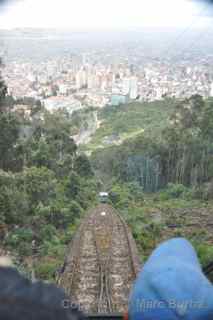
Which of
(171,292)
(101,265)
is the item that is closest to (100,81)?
(101,265)

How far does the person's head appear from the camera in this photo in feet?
2.50

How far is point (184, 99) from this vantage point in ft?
8.36

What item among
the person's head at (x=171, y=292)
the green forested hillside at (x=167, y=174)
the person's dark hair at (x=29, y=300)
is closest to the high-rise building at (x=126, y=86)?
the green forested hillside at (x=167, y=174)

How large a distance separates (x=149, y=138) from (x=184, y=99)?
1.52ft

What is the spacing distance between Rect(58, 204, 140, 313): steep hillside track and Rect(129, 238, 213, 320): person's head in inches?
23.3

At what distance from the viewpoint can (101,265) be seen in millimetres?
1916

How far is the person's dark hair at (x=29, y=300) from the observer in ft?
1.49

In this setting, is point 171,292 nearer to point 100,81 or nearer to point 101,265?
point 101,265

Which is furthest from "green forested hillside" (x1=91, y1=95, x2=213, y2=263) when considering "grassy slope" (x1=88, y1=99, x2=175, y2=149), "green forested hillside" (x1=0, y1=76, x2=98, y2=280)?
"green forested hillside" (x1=0, y1=76, x2=98, y2=280)

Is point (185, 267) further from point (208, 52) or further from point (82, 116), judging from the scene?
point (82, 116)

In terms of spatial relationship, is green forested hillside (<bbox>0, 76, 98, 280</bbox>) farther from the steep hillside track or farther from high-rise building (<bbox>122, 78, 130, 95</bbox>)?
high-rise building (<bbox>122, 78, 130, 95</bbox>)

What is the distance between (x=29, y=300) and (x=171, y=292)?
0.44m

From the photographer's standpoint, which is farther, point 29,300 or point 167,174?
point 167,174

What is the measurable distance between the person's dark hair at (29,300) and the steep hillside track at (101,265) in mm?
991
